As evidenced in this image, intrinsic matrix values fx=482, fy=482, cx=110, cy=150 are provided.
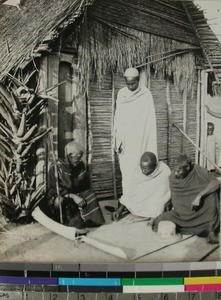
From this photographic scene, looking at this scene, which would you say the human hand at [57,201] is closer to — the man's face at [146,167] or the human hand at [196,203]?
the man's face at [146,167]

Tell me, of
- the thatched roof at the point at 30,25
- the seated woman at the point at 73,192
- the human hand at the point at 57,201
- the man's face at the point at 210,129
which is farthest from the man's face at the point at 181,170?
the thatched roof at the point at 30,25

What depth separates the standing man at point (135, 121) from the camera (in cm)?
157

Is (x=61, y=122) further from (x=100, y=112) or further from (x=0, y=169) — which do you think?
(x=0, y=169)

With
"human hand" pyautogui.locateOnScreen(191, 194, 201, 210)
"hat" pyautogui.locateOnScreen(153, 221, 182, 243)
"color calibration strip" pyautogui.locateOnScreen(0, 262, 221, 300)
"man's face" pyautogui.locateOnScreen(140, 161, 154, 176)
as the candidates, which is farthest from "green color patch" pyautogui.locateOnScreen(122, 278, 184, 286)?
"man's face" pyautogui.locateOnScreen(140, 161, 154, 176)

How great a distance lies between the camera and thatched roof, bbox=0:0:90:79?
150 centimetres

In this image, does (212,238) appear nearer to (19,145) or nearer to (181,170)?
(181,170)

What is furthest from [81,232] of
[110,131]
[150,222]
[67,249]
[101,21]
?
[101,21]

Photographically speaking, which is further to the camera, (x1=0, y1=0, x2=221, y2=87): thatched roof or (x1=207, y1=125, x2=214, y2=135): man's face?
(x1=207, y1=125, x2=214, y2=135): man's face

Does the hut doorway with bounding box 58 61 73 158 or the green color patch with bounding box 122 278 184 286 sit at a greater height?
the hut doorway with bounding box 58 61 73 158

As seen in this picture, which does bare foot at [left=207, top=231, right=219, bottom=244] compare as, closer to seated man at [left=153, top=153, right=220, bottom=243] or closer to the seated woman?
seated man at [left=153, top=153, right=220, bottom=243]

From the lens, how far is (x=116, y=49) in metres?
1.55

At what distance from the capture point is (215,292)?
63.0 inches

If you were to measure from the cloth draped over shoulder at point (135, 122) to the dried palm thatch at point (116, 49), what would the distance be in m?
0.09

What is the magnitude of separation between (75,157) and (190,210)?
1.36 feet
